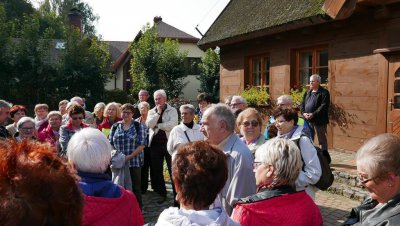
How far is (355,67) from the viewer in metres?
8.14

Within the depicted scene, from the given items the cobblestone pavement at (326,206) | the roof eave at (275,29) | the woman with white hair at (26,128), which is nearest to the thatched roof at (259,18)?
the roof eave at (275,29)

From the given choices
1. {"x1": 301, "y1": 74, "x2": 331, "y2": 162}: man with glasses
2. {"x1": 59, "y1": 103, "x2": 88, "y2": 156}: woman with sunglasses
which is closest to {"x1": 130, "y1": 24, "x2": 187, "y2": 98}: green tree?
{"x1": 301, "y1": 74, "x2": 331, "y2": 162}: man with glasses

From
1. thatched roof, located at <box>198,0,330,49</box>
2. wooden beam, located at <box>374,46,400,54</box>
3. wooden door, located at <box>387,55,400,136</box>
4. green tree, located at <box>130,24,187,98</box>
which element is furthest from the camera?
green tree, located at <box>130,24,187,98</box>

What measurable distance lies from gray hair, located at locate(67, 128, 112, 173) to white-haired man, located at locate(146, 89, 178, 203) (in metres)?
3.61

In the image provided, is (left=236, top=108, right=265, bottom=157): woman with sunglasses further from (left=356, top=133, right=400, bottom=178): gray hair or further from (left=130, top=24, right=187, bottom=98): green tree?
(left=130, top=24, right=187, bottom=98): green tree

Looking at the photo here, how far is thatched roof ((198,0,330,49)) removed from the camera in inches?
342

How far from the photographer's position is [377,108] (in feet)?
25.1

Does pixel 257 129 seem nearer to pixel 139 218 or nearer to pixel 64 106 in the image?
pixel 139 218

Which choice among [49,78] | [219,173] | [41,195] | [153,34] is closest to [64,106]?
[219,173]

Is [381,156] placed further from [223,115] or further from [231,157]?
[223,115]

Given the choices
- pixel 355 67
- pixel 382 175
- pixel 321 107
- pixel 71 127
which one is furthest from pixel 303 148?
pixel 355 67

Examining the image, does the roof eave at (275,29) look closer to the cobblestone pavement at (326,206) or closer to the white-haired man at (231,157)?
the cobblestone pavement at (326,206)

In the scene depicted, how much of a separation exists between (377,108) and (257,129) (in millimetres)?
4672

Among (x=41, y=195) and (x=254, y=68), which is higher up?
(x=254, y=68)
